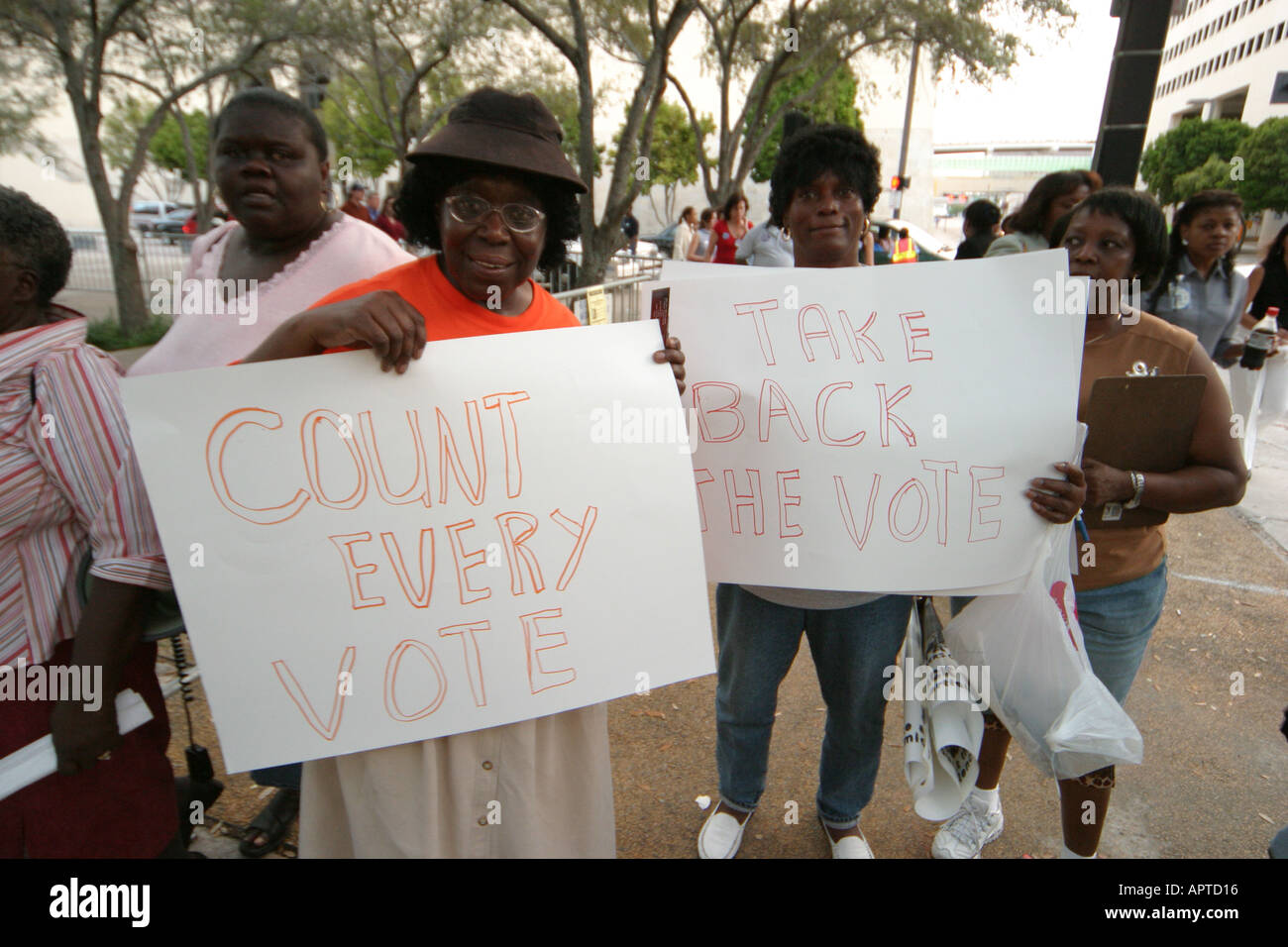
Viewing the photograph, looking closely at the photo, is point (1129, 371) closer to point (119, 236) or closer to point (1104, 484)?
point (1104, 484)

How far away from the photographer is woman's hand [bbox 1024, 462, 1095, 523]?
179cm

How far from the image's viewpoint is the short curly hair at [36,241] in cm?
143

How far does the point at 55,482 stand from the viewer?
1.43m

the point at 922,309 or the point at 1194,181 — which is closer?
the point at 922,309

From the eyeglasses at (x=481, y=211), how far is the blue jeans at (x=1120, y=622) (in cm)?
176

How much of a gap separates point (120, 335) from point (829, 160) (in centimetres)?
1024

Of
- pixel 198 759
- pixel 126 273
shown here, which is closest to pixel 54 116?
pixel 126 273

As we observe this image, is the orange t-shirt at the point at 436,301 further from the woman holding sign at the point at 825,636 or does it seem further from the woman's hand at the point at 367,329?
the woman holding sign at the point at 825,636

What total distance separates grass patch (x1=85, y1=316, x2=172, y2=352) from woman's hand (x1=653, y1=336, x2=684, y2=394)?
9750mm

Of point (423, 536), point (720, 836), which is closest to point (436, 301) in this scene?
point (423, 536)

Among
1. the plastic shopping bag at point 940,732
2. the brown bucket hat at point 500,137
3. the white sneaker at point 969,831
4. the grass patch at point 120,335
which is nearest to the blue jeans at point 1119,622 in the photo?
the plastic shopping bag at point 940,732

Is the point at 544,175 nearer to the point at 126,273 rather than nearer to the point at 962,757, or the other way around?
the point at 962,757

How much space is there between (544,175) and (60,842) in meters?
1.65

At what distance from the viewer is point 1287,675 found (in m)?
3.52
